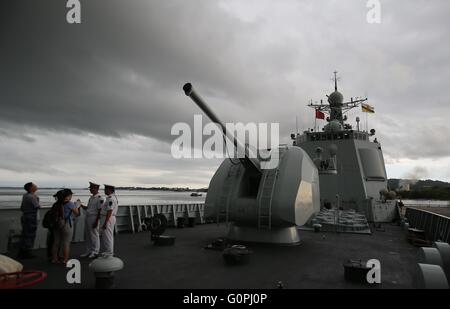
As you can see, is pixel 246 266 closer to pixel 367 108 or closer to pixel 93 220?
pixel 93 220

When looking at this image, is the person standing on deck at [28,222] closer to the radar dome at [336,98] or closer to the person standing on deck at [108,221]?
the person standing on deck at [108,221]

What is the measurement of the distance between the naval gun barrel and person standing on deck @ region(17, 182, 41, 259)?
137 inches

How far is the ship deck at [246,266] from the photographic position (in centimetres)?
423

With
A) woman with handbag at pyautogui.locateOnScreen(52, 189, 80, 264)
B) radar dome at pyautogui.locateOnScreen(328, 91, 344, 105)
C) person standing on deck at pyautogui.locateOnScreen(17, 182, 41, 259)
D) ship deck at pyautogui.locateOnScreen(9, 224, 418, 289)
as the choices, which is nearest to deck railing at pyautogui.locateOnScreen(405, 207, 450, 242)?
ship deck at pyautogui.locateOnScreen(9, 224, 418, 289)

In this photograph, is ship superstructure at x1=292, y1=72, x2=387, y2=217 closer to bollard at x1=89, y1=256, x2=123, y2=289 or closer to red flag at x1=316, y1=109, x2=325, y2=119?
red flag at x1=316, y1=109, x2=325, y2=119

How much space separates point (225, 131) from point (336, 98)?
15.9 meters

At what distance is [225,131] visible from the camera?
6.17m

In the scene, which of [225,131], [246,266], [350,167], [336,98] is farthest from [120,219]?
[336,98]
